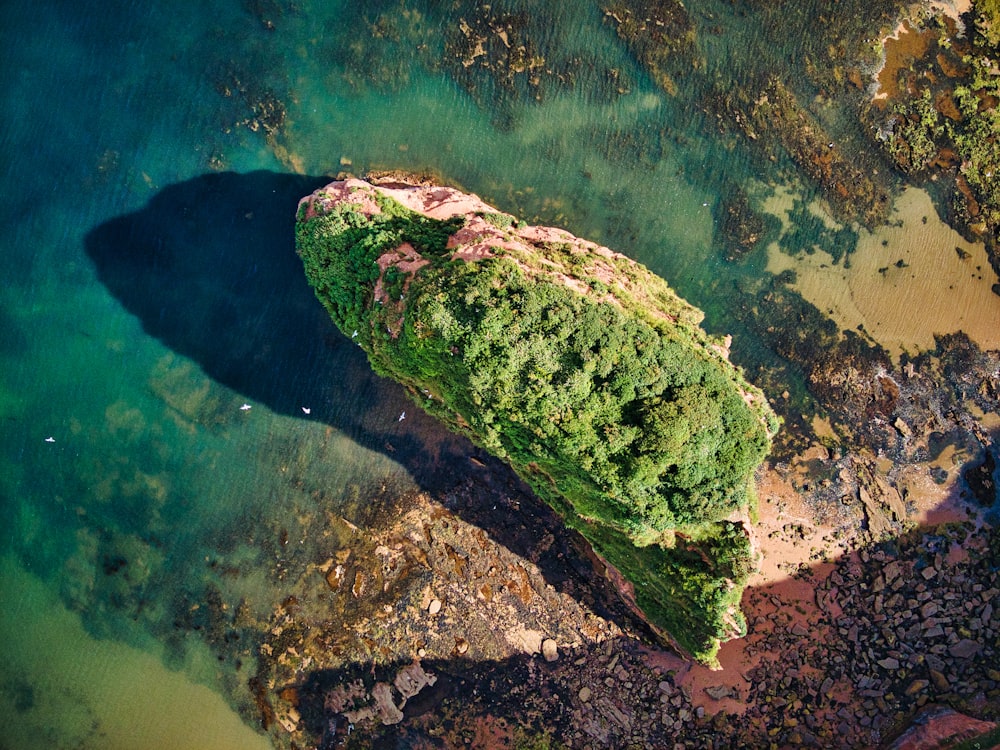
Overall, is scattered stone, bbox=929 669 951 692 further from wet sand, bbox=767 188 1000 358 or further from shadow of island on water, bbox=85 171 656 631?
shadow of island on water, bbox=85 171 656 631

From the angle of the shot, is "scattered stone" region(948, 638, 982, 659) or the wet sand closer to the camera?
"scattered stone" region(948, 638, 982, 659)

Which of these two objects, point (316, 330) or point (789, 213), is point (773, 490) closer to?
point (789, 213)

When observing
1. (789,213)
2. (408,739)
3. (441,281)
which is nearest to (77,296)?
(441,281)

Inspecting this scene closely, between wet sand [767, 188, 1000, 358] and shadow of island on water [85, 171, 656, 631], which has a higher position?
wet sand [767, 188, 1000, 358]

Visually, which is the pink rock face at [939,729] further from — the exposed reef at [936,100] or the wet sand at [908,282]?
the exposed reef at [936,100]

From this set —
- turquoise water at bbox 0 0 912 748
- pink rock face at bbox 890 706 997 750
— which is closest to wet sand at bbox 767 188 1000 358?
turquoise water at bbox 0 0 912 748

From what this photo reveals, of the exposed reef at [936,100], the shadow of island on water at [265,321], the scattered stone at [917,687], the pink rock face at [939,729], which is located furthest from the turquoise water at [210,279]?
the pink rock face at [939,729]

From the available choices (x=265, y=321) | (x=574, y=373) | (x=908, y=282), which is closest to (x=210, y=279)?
(x=265, y=321)

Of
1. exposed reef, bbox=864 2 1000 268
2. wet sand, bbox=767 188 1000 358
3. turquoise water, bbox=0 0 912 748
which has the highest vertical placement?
exposed reef, bbox=864 2 1000 268
